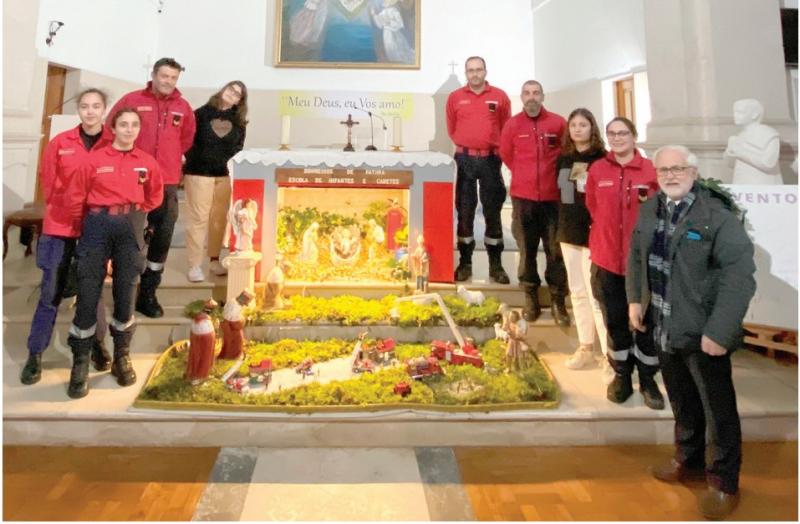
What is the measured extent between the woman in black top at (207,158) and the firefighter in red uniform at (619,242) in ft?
8.28

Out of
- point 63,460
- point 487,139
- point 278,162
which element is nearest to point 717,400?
point 487,139

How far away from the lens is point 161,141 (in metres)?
3.40

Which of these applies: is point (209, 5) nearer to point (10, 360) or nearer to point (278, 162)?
point (278, 162)

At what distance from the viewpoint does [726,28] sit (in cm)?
395

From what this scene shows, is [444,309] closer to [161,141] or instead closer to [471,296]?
[471,296]

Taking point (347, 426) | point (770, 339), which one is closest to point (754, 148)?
point (770, 339)

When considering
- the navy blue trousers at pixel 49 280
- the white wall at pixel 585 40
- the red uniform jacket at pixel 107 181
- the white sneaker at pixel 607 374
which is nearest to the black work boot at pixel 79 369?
the navy blue trousers at pixel 49 280

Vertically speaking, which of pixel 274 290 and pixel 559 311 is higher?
pixel 274 290

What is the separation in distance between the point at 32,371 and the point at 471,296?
2627mm

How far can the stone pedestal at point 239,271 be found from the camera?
3.47 meters

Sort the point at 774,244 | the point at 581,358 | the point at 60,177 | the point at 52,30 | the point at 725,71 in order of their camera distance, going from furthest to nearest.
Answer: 1. the point at 52,30
2. the point at 725,71
3. the point at 581,358
4. the point at 774,244
5. the point at 60,177

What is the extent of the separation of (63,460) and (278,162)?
227cm

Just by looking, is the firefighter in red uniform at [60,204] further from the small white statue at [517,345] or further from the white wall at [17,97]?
the small white statue at [517,345]

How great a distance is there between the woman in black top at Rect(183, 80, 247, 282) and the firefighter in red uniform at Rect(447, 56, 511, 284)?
1632mm
